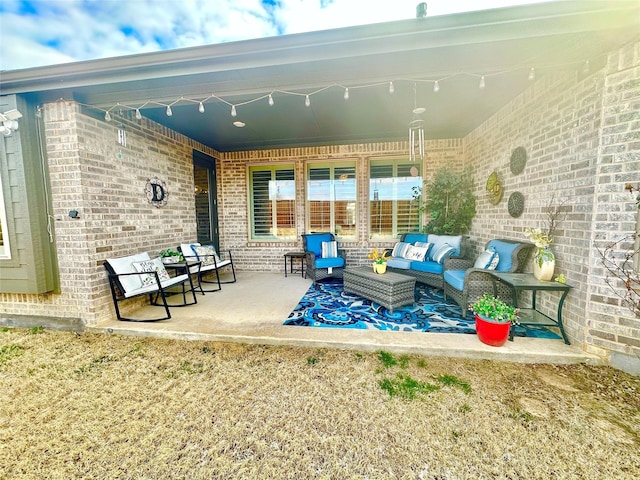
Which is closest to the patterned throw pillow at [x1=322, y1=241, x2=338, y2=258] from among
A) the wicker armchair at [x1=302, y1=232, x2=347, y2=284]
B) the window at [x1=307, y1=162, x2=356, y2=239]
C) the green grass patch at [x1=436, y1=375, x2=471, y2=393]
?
the wicker armchair at [x1=302, y1=232, x2=347, y2=284]

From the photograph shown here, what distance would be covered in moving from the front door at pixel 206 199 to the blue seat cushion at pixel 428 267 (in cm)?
431

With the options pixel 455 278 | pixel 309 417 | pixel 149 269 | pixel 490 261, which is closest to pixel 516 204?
pixel 490 261

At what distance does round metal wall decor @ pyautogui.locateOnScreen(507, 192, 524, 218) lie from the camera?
325 cm

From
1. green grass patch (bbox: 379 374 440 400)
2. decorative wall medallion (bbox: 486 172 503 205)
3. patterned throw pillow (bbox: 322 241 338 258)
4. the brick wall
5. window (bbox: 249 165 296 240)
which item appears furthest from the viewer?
window (bbox: 249 165 296 240)

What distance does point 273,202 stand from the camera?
19.6 ft

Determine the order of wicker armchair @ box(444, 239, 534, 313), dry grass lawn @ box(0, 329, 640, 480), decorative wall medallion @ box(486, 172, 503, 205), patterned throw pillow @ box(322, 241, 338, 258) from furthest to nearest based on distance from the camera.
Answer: patterned throw pillow @ box(322, 241, 338, 258) → decorative wall medallion @ box(486, 172, 503, 205) → wicker armchair @ box(444, 239, 534, 313) → dry grass lawn @ box(0, 329, 640, 480)

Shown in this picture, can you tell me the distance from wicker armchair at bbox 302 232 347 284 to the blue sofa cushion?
165 centimetres

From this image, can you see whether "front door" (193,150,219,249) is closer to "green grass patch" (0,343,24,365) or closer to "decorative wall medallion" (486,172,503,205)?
"green grass patch" (0,343,24,365)

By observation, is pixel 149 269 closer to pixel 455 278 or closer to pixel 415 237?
pixel 455 278

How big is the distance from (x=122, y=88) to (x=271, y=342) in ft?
10.4

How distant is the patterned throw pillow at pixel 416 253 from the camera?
4377mm

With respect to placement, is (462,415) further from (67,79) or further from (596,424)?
(67,79)

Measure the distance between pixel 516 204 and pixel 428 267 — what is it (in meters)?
1.44

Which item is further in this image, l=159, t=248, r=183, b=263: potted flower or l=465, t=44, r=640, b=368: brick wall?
l=159, t=248, r=183, b=263: potted flower
